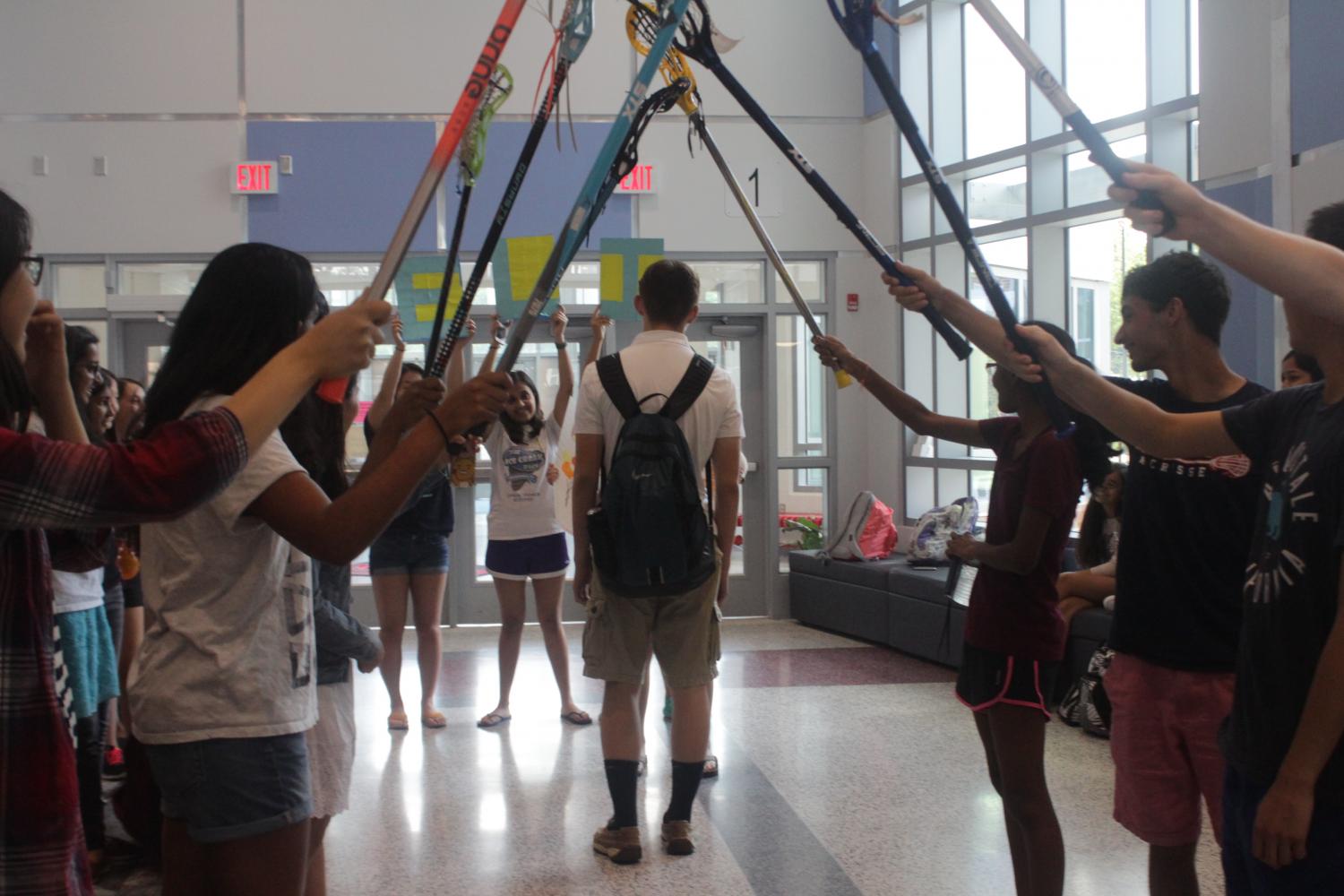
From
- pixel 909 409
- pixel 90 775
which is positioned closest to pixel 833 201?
pixel 909 409

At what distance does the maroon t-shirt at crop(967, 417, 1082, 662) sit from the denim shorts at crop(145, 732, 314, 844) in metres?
1.47

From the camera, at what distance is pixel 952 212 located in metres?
1.96

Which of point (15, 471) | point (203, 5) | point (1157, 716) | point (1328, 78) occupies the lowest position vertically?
point (1157, 716)

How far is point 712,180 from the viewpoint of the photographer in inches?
301

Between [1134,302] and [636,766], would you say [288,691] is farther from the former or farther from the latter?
[636,766]

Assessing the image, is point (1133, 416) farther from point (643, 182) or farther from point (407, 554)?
point (643, 182)

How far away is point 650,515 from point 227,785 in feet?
5.59

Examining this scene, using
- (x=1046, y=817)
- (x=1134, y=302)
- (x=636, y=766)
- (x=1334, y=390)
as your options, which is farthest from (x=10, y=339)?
(x=636, y=766)

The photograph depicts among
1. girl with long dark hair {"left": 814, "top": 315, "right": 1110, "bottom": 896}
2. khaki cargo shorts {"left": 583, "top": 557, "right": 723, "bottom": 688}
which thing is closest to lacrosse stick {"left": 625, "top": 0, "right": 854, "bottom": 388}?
girl with long dark hair {"left": 814, "top": 315, "right": 1110, "bottom": 896}

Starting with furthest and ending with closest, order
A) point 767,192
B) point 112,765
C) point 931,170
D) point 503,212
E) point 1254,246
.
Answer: point 767,192
point 112,765
point 931,170
point 503,212
point 1254,246

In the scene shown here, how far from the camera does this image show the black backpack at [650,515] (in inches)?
122

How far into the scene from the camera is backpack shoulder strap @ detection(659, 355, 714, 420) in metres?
3.22

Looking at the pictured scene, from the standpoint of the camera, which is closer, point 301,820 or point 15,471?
point 15,471

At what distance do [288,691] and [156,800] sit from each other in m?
1.81
